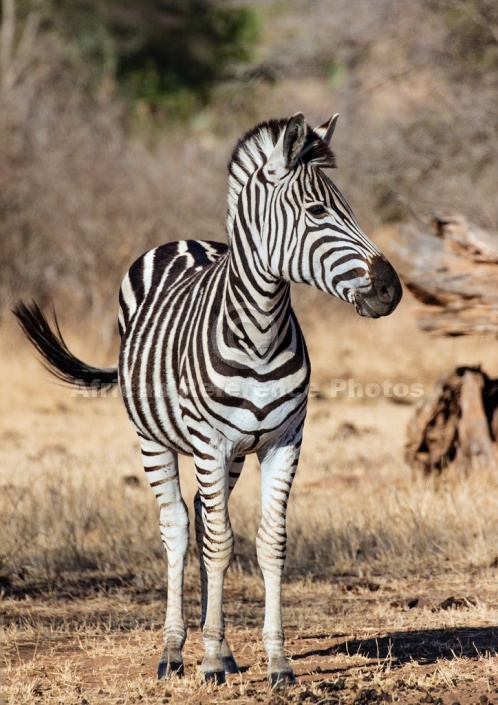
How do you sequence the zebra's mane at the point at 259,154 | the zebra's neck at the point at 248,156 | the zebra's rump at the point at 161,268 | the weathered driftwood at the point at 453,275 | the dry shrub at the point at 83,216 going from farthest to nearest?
the dry shrub at the point at 83,216 < the weathered driftwood at the point at 453,275 < the zebra's rump at the point at 161,268 < the zebra's neck at the point at 248,156 < the zebra's mane at the point at 259,154

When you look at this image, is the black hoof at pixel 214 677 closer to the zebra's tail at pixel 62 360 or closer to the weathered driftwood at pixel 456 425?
the zebra's tail at pixel 62 360

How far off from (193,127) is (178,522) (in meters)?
21.9

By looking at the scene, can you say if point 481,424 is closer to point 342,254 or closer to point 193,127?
point 342,254

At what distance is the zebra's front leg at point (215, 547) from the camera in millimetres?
3895

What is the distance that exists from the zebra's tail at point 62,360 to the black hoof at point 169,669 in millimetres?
1782

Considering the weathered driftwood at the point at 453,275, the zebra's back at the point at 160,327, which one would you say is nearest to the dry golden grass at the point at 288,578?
the zebra's back at the point at 160,327

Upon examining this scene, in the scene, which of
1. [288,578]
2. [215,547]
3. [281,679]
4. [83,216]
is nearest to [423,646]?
[281,679]

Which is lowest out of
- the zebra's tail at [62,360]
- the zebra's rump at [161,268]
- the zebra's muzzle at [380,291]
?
the zebra's muzzle at [380,291]

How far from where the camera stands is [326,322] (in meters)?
13.8

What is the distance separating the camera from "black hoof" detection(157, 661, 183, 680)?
4070mm

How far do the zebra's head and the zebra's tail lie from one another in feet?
5.87

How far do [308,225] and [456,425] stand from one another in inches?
173

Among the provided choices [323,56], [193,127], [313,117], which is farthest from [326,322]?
[193,127]

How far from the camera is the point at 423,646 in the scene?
445 centimetres
